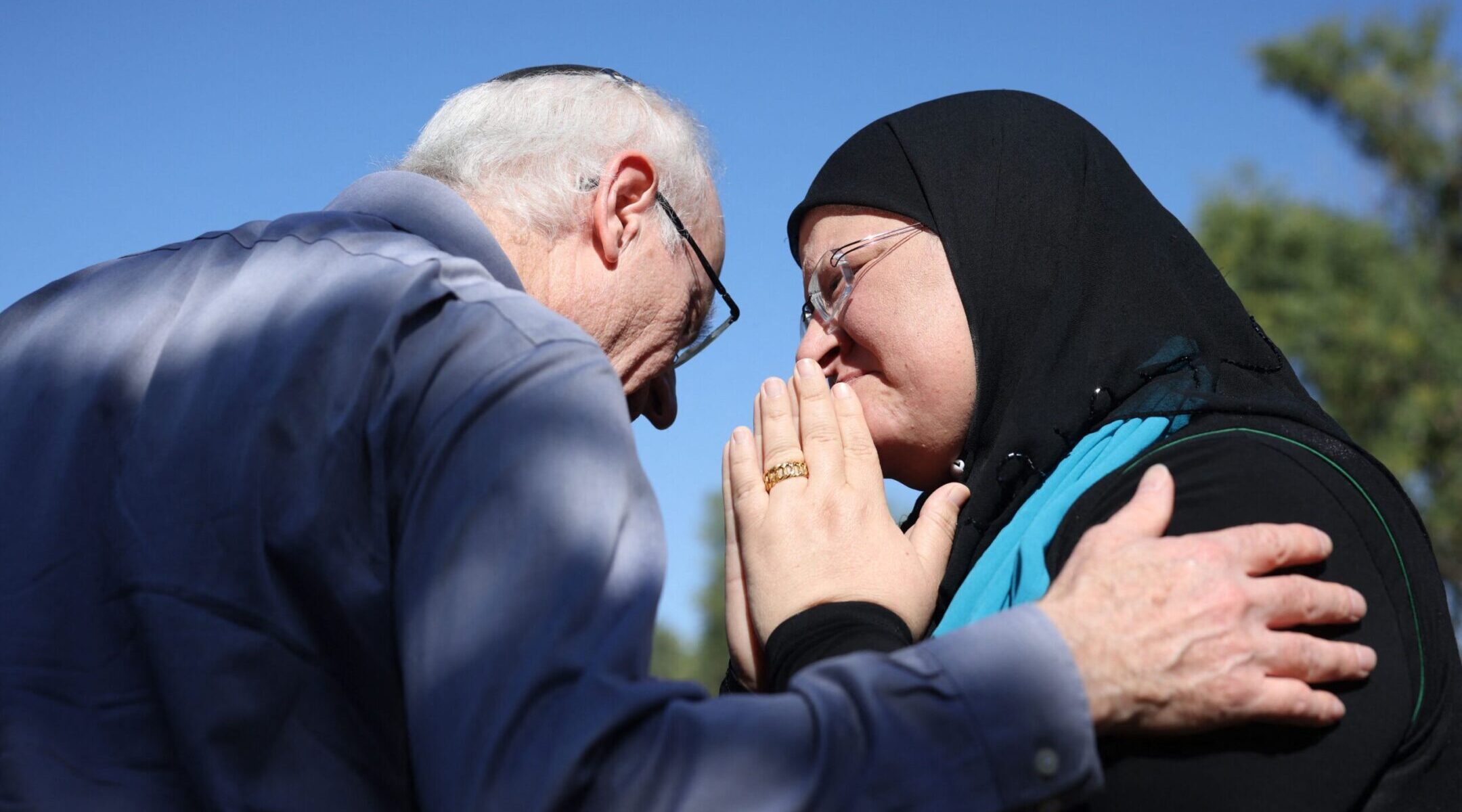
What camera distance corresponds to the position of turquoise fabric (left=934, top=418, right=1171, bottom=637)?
2.25 meters

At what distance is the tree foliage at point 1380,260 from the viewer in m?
17.3

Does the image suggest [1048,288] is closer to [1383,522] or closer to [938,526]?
[938,526]

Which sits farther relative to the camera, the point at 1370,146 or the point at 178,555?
the point at 1370,146

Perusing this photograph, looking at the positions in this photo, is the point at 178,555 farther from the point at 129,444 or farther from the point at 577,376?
Answer: the point at 577,376

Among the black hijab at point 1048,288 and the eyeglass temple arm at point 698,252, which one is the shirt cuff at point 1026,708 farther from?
the eyeglass temple arm at point 698,252

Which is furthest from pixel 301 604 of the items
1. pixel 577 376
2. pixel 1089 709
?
pixel 1089 709

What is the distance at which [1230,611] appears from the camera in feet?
5.80

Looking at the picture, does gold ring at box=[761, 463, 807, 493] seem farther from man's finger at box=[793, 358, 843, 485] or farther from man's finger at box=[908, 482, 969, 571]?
man's finger at box=[908, 482, 969, 571]

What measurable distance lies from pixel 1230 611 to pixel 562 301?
1.42 metres

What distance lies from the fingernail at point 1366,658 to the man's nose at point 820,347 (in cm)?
150

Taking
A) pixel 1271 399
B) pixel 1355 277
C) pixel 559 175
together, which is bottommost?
pixel 1355 277

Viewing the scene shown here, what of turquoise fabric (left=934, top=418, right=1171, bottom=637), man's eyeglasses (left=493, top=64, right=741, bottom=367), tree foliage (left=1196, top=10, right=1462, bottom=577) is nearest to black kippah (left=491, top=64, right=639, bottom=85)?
man's eyeglasses (left=493, top=64, right=741, bottom=367)

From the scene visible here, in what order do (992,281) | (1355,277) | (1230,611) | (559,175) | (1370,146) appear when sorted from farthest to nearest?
(1370,146), (1355,277), (992,281), (559,175), (1230,611)

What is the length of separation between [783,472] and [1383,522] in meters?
1.11
